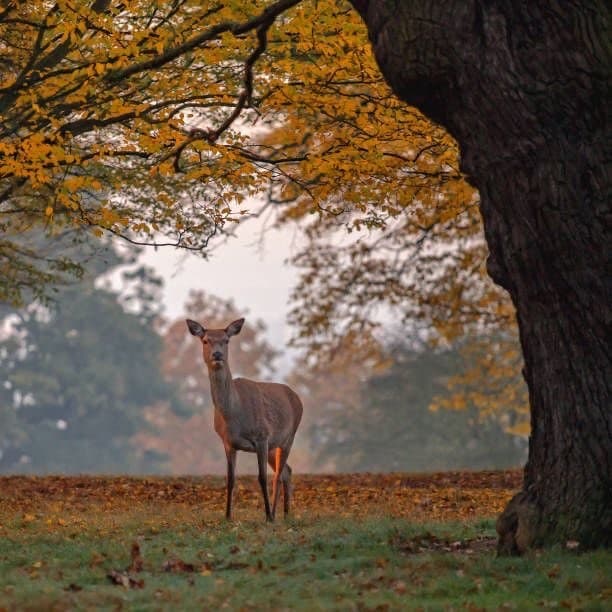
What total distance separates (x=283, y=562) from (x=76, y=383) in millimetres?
54220

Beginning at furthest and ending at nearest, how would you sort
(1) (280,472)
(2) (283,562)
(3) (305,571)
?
(1) (280,472) < (2) (283,562) < (3) (305,571)

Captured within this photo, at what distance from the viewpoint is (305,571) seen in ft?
32.4

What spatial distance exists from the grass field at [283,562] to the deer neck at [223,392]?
1.21 m

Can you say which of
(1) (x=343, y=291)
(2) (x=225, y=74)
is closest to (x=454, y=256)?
(1) (x=343, y=291)

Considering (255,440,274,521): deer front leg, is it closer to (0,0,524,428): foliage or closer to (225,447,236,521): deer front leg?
(225,447,236,521): deer front leg

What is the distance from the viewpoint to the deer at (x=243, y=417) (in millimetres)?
14086

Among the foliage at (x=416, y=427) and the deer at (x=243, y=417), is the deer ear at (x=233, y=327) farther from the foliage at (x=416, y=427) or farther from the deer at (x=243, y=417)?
the foliage at (x=416, y=427)

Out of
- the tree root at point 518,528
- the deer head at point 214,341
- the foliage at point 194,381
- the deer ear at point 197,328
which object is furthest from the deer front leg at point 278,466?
the foliage at point 194,381

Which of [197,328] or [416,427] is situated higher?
[416,427]

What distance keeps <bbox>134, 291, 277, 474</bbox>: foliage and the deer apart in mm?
51368

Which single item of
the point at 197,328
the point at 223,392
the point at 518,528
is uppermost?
the point at 197,328

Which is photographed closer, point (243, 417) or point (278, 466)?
point (243, 417)

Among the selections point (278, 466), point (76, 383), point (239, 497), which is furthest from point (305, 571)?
point (76, 383)

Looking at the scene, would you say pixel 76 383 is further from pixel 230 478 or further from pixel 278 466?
pixel 230 478
